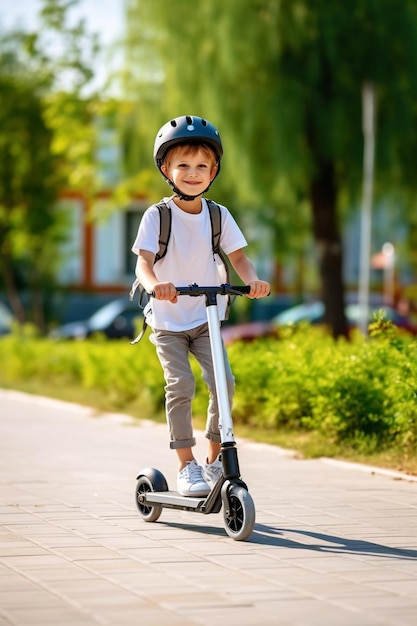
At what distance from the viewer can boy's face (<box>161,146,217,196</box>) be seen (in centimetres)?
708

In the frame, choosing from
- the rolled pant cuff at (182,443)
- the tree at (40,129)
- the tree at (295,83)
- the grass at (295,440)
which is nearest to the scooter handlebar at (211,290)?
the rolled pant cuff at (182,443)

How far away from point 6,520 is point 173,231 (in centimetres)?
165

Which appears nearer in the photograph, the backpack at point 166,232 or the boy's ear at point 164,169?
the backpack at point 166,232

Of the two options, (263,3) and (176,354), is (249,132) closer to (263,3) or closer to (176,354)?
(263,3)

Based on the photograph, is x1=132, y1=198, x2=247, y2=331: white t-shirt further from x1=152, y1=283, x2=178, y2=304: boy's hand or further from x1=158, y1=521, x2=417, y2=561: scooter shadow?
x1=158, y1=521, x2=417, y2=561: scooter shadow

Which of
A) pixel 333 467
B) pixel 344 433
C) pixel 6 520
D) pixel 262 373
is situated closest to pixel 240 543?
pixel 6 520

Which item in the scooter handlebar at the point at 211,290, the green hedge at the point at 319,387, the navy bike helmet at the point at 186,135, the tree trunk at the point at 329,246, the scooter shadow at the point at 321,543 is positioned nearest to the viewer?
the scooter shadow at the point at 321,543

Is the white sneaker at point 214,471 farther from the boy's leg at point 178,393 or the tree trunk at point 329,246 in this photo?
the tree trunk at point 329,246

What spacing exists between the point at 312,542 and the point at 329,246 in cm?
1486

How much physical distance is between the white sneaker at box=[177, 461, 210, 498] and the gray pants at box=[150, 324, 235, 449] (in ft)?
0.38

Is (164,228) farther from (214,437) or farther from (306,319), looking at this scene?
(306,319)

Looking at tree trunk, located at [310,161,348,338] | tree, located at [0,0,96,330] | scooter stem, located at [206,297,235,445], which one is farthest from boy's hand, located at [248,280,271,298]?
tree, located at [0,0,96,330]

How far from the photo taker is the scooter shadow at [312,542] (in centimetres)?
639

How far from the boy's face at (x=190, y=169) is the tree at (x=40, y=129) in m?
17.8
